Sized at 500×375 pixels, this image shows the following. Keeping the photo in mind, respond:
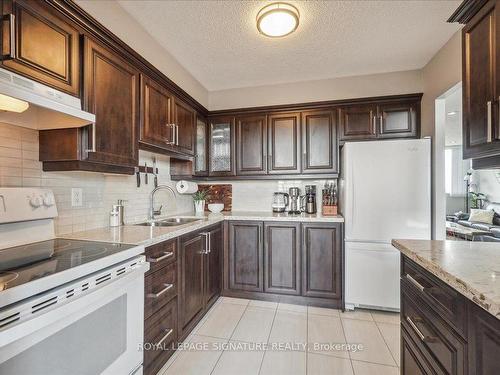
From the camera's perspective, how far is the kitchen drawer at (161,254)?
1.58 metres

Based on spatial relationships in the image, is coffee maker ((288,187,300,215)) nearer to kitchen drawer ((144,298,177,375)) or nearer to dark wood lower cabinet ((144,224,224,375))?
dark wood lower cabinet ((144,224,224,375))

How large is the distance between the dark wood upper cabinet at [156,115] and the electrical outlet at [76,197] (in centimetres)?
55

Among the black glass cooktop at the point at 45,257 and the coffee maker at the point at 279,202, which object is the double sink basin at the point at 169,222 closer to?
the black glass cooktop at the point at 45,257

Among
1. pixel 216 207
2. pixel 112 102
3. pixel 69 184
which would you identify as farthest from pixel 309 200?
pixel 69 184

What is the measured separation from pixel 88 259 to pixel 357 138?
2691 mm

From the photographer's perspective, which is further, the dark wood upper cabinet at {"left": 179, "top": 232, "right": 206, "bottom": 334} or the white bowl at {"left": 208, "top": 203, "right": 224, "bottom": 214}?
the white bowl at {"left": 208, "top": 203, "right": 224, "bottom": 214}

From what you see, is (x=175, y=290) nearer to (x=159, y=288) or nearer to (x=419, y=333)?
(x=159, y=288)

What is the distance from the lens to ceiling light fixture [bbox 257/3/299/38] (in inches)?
69.3

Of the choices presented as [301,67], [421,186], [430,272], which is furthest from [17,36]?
[421,186]

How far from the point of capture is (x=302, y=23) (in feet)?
6.54

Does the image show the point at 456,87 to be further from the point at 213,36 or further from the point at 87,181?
the point at 87,181

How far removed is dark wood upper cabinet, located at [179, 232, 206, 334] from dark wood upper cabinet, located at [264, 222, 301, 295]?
0.73m

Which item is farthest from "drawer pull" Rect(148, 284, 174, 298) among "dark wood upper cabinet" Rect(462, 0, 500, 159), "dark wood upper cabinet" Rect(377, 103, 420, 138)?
"dark wood upper cabinet" Rect(377, 103, 420, 138)

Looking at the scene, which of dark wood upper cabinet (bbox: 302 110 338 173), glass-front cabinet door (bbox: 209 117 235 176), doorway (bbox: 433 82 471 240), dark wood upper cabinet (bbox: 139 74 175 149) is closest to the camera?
dark wood upper cabinet (bbox: 139 74 175 149)
